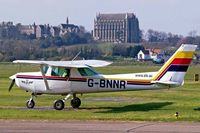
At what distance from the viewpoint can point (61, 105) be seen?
2469cm

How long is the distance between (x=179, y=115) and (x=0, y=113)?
6938mm

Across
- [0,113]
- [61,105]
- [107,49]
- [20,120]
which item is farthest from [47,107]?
[107,49]

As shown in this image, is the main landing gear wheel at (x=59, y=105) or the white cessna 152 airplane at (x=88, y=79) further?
the main landing gear wheel at (x=59, y=105)

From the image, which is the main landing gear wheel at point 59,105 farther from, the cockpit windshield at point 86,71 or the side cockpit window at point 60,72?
the cockpit windshield at point 86,71

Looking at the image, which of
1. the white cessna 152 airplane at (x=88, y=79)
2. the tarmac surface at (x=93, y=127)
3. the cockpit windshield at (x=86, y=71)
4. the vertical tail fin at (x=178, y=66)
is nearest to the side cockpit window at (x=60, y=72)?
the white cessna 152 airplane at (x=88, y=79)

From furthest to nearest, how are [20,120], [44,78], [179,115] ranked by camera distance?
1. [44,78]
2. [179,115]
3. [20,120]

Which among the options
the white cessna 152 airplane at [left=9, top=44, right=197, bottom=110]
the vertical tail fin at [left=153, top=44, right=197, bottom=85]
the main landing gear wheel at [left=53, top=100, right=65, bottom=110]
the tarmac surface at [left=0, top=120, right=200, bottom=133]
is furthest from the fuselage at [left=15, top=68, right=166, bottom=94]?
the tarmac surface at [left=0, top=120, right=200, bottom=133]

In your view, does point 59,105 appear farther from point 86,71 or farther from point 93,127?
point 93,127

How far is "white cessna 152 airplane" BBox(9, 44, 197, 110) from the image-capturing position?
2394 cm

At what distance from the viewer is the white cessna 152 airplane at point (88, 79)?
2394 centimetres

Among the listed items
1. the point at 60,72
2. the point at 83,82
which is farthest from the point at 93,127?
the point at 60,72

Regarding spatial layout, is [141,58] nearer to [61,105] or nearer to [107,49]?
[107,49]

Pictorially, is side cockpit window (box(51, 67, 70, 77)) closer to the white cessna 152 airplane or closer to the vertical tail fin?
the white cessna 152 airplane

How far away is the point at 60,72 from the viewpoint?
2523cm
